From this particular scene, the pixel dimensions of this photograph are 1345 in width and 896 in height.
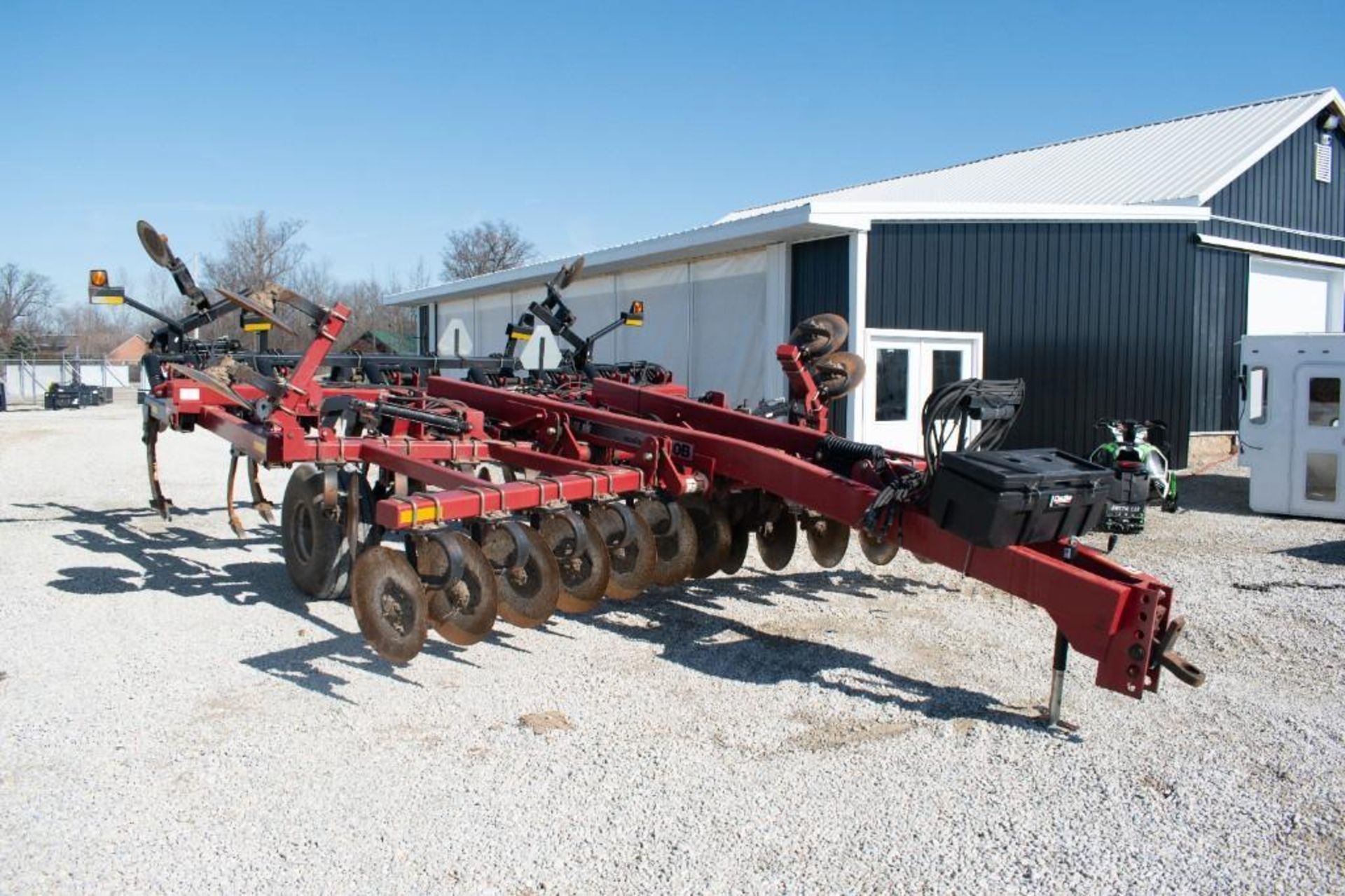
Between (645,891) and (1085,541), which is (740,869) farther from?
(1085,541)

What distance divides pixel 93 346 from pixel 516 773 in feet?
284

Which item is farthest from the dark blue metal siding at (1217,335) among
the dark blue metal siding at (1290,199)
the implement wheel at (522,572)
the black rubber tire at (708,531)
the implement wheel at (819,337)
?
the implement wheel at (522,572)

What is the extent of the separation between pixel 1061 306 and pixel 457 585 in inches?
414

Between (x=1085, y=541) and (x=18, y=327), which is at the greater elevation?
(x=18, y=327)

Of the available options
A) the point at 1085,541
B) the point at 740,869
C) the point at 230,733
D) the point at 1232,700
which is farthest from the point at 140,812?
the point at 1085,541

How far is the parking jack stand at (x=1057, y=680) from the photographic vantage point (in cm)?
436

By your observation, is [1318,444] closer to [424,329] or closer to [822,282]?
[822,282]

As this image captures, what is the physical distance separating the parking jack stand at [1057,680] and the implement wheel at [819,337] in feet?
9.60

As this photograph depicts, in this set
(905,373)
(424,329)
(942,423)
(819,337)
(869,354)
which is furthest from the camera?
(424,329)

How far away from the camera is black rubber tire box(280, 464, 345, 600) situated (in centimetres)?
631

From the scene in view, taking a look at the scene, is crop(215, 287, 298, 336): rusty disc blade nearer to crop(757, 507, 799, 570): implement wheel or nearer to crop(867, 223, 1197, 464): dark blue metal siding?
crop(757, 507, 799, 570): implement wheel

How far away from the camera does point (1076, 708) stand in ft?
15.2

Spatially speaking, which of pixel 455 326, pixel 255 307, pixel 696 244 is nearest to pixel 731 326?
pixel 696 244

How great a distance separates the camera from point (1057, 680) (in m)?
4.39
